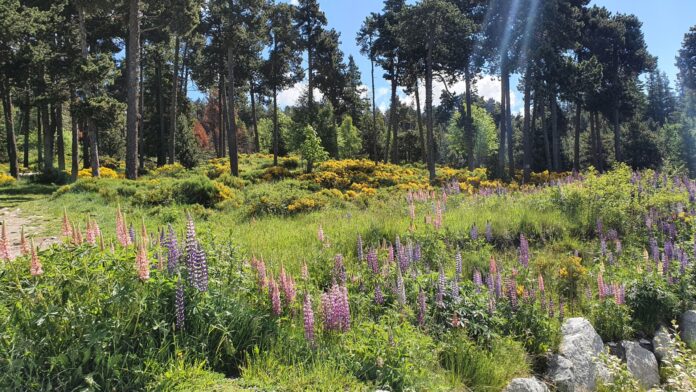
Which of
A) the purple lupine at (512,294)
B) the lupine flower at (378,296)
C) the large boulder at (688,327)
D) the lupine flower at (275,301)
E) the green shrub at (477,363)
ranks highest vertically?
the lupine flower at (275,301)

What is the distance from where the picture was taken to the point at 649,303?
22.9 ft

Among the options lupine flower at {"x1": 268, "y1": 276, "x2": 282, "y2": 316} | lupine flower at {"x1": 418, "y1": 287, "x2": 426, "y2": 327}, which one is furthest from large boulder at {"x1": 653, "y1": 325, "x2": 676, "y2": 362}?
lupine flower at {"x1": 268, "y1": 276, "x2": 282, "y2": 316}

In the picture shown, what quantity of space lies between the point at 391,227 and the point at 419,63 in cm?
2628

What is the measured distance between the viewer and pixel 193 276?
3830mm

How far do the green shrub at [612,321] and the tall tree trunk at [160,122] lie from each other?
3162cm

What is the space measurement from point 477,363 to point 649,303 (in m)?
4.10

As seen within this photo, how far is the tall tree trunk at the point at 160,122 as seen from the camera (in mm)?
32769

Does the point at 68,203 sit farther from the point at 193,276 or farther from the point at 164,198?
Result: the point at 193,276

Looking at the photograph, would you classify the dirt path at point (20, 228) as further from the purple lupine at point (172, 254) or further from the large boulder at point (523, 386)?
the large boulder at point (523, 386)

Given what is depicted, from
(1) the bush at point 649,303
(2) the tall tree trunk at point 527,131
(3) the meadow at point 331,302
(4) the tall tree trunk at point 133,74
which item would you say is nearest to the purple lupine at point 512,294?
(3) the meadow at point 331,302

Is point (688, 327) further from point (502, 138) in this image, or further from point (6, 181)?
point (6, 181)

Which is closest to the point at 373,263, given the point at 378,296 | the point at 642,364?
the point at 378,296

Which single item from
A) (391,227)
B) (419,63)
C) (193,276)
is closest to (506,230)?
(391,227)

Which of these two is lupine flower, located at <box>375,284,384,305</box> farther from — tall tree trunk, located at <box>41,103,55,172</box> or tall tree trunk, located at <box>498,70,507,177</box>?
tall tree trunk, located at <box>41,103,55,172</box>
